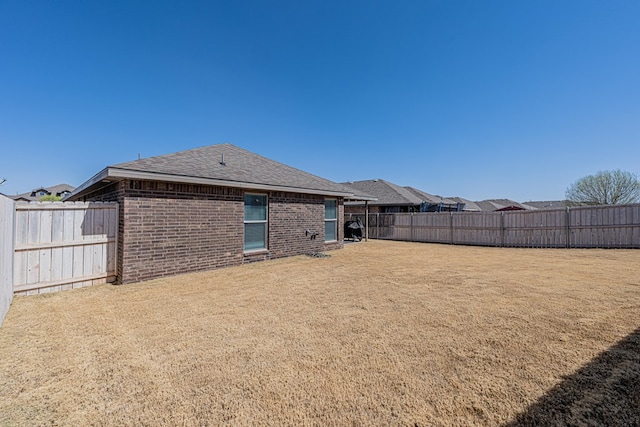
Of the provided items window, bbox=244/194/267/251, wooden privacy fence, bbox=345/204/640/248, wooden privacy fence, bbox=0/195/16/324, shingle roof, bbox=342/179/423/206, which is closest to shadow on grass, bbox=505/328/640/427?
wooden privacy fence, bbox=0/195/16/324

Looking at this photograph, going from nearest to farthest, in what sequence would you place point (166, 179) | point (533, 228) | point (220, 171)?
point (166, 179) → point (220, 171) → point (533, 228)

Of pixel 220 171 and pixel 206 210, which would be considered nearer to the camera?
pixel 206 210

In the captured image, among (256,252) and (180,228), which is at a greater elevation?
(180,228)

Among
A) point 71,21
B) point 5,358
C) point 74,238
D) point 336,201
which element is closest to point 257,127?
point 336,201

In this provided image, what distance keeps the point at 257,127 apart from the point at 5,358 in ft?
46.5

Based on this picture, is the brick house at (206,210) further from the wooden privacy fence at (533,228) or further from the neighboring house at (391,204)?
the neighboring house at (391,204)

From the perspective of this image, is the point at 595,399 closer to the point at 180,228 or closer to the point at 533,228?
the point at 180,228

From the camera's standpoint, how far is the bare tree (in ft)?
72.3

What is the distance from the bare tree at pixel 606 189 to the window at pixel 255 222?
28.6 m

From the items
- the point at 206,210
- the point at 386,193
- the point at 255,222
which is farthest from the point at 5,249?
the point at 386,193

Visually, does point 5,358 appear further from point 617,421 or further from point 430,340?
point 617,421

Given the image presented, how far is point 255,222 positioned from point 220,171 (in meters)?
1.96

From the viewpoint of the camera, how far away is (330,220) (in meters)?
12.2

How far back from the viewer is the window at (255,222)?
8568mm
